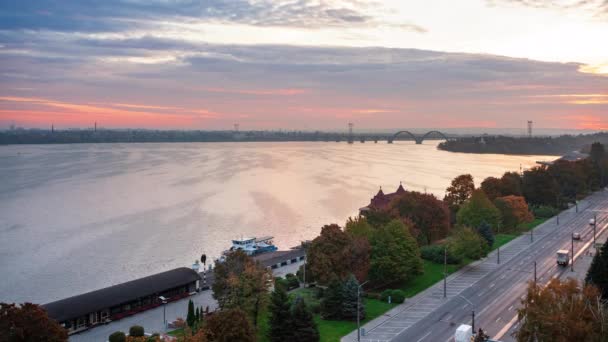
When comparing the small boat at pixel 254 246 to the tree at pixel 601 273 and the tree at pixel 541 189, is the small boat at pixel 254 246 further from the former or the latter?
the tree at pixel 541 189

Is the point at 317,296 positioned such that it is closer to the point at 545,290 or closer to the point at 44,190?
the point at 545,290

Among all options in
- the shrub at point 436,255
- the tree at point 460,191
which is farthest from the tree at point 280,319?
the tree at point 460,191

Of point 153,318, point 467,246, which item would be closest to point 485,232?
point 467,246

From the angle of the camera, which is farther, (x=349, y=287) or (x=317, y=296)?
(x=317, y=296)

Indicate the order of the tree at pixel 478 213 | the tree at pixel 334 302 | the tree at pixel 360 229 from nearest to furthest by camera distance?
the tree at pixel 334 302
the tree at pixel 360 229
the tree at pixel 478 213

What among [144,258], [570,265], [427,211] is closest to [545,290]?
[570,265]
